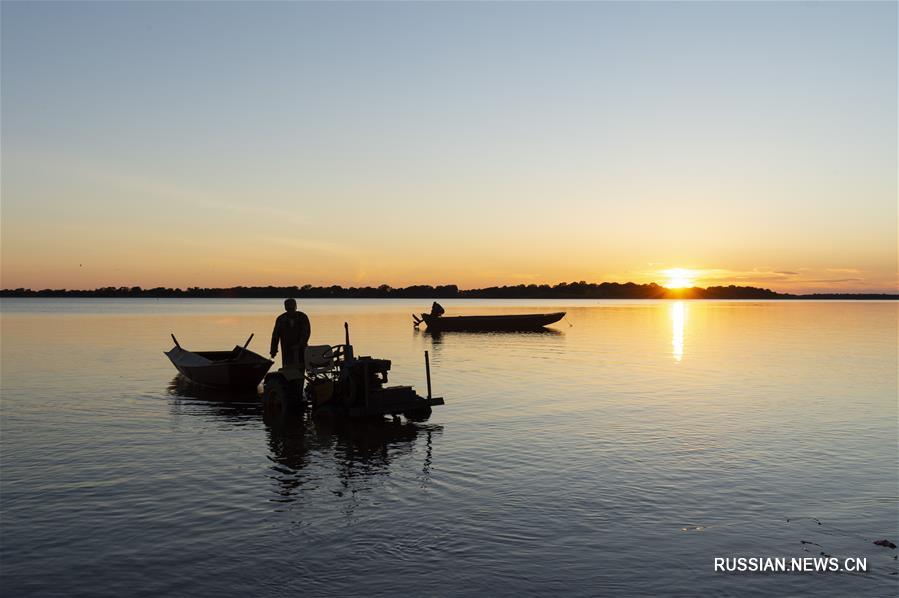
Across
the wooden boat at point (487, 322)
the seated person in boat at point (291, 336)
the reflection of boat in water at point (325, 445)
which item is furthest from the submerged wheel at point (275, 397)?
the wooden boat at point (487, 322)

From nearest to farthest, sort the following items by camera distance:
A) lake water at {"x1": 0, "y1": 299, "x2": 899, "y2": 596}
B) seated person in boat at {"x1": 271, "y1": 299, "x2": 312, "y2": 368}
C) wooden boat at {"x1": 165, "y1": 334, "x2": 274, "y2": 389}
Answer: lake water at {"x1": 0, "y1": 299, "x2": 899, "y2": 596} < seated person in boat at {"x1": 271, "y1": 299, "x2": 312, "y2": 368} < wooden boat at {"x1": 165, "y1": 334, "x2": 274, "y2": 389}

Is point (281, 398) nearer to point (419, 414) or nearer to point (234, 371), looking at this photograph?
point (419, 414)

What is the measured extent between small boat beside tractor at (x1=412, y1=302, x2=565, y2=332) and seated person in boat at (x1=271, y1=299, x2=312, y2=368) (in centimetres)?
4993

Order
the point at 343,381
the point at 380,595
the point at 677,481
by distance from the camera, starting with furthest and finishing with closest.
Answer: the point at 343,381
the point at 677,481
the point at 380,595

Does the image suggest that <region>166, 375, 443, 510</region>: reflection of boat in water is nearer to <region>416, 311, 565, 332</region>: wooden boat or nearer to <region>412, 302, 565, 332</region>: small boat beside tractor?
<region>412, 302, 565, 332</region>: small boat beside tractor

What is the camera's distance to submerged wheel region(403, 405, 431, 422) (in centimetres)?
1945

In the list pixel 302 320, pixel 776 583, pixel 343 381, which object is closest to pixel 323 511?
pixel 776 583

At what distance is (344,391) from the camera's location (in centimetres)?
1889

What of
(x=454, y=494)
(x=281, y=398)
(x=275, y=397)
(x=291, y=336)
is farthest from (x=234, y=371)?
(x=454, y=494)

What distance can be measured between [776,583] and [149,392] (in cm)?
2316

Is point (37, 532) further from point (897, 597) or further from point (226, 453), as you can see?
point (897, 597)

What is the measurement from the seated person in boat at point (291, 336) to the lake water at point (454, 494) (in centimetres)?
197

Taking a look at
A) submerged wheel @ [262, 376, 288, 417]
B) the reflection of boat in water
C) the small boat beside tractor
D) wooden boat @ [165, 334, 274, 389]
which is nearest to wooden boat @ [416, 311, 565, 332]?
the small boat beside tractor

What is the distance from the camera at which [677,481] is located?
1302cm
